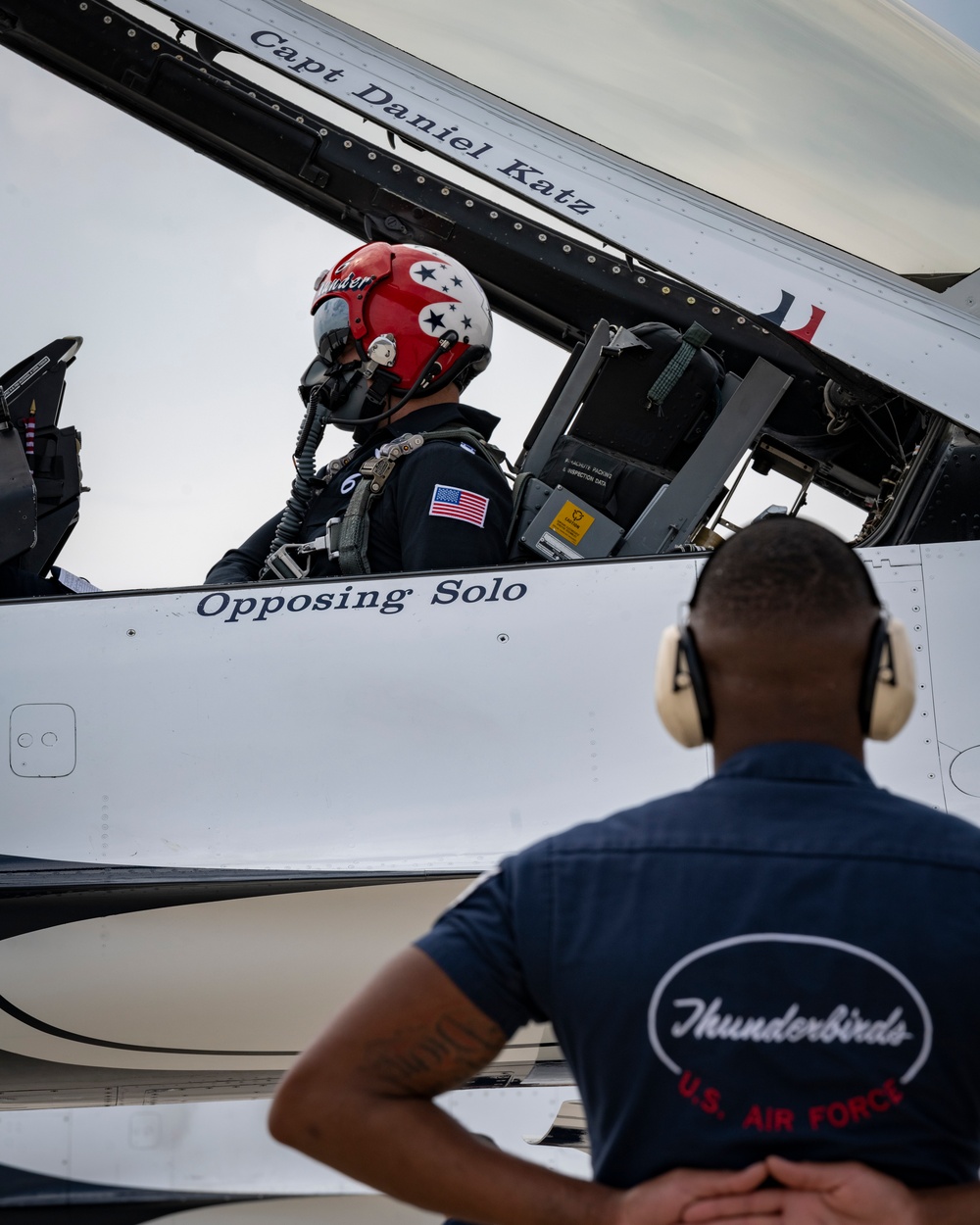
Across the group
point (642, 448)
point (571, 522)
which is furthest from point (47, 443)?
point (642, 448)

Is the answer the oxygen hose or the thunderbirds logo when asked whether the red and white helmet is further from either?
the thunderbirds logo

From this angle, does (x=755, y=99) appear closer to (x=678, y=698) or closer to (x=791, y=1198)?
(x=678, y=698)

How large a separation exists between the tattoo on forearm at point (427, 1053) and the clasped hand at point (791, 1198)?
0.16m

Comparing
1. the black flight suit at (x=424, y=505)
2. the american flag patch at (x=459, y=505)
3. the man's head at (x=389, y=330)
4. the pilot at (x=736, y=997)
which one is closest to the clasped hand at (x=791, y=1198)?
the pilot at (x=736, y=997)

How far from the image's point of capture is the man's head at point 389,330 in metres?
3.01

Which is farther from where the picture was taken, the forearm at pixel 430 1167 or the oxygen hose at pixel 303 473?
the oxygen hose at pixel 303 473

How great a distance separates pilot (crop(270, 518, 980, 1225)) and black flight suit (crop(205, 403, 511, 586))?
4.97ft

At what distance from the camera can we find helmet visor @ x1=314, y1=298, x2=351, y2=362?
9.89 feet

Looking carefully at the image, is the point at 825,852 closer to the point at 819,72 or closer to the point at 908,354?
the point at 908,354

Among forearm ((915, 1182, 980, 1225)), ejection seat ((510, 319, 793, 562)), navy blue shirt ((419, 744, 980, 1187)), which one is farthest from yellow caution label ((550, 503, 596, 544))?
forearm ((915, 1182, 980, 1225))

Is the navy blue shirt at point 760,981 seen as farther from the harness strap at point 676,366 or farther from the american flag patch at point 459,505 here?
the harness strap at point 676,366

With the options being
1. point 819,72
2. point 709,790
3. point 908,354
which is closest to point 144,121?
point 819,72

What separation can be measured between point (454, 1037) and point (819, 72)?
2371 mm

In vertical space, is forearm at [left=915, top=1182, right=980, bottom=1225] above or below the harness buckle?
below
